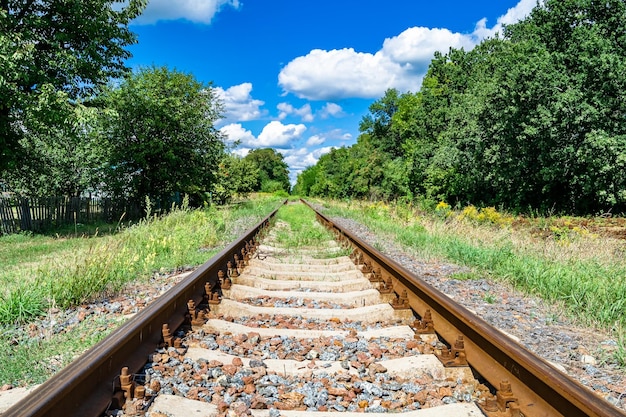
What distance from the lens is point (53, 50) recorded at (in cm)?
1323

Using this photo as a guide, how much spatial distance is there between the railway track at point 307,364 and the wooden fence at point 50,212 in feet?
39.6

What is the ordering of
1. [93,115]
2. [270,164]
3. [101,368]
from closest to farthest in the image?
[101,368]
[93,115]
[270,164]

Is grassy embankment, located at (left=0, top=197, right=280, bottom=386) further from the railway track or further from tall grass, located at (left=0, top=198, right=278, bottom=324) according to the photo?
the railway track

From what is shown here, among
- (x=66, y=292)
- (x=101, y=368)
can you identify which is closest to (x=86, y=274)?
(x=66, y=292)

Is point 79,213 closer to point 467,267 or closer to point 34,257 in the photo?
point 34,257

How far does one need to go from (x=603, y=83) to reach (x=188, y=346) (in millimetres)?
20829

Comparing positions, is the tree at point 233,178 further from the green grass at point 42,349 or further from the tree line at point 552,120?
the green grass at point 42,349

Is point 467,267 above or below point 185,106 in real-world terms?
below

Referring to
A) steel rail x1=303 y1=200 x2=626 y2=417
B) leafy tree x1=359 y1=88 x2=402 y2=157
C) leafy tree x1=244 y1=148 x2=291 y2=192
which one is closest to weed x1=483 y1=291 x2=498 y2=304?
steel rail x1=303 y1=200 x2=626 y2=417

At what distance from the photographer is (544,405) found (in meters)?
1.98

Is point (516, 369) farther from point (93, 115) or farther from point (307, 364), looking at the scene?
point (93, 115)

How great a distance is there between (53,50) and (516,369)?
15180 millimetres

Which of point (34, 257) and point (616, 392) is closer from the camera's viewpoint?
point (616, 392)

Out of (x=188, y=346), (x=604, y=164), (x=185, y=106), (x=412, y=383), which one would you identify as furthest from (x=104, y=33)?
(x=604, y=164)
